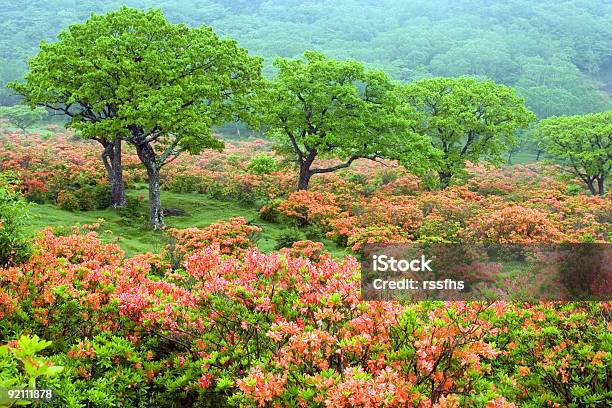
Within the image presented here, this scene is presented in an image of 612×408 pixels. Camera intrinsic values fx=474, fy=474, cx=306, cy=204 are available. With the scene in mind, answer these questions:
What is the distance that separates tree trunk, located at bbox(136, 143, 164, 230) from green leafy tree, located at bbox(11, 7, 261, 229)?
0.14ft

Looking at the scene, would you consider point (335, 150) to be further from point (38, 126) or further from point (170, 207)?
point (38, 126)

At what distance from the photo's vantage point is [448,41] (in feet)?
544

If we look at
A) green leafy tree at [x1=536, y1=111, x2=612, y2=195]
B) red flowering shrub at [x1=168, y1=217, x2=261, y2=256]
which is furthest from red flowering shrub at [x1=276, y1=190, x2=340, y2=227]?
green leafy tree at [x1=536, y1=111, x2=612, y2=195]

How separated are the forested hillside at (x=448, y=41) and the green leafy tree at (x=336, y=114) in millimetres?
93349

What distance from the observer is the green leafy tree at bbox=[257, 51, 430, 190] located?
79.4ft

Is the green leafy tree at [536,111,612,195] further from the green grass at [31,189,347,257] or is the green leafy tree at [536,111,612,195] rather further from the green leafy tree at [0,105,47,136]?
the green leafy tree at [0,105,47,136]

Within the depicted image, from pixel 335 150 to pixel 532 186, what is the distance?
1673 cm

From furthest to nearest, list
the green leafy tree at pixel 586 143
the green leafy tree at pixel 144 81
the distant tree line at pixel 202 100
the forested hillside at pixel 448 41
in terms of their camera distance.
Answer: the forested hillside at pixel 448 41, the green leafy tree at pixel 586 143, the distant tree line at pixel 202 100, the green leafy tree at pixel 144 81

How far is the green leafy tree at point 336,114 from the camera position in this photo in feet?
79.4

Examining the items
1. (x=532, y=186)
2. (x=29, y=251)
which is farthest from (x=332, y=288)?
(x=532, y=186)

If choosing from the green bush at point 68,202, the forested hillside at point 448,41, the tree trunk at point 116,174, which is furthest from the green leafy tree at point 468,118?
the forested hillside at point 448,41

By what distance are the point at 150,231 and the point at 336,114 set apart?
11.3m

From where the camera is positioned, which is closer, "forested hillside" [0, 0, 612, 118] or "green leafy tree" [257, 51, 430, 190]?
"green leafy tree" [257, 51, 430, 190]

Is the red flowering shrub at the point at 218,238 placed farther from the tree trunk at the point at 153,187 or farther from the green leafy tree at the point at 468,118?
the green leafy tree at the point at 468,118
